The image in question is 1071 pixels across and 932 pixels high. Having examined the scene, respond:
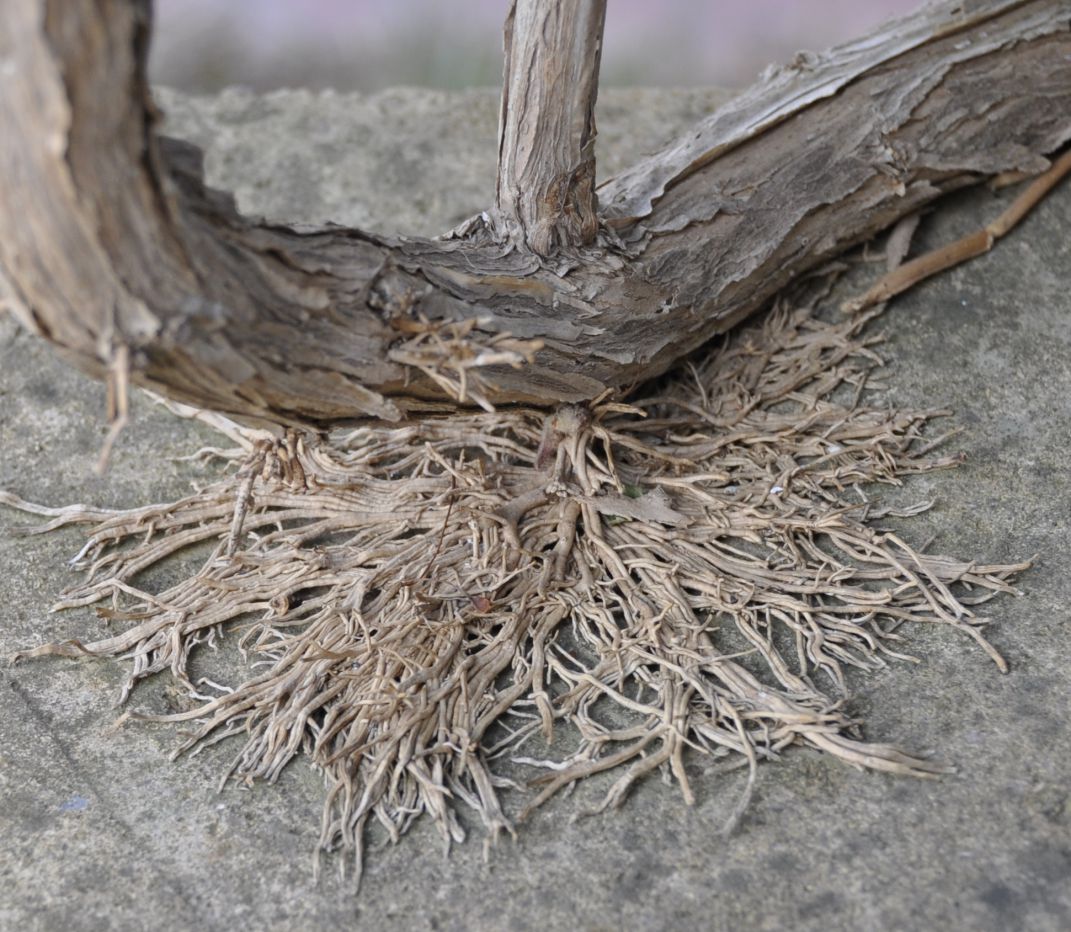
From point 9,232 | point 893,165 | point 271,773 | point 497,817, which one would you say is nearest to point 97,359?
point 9,232

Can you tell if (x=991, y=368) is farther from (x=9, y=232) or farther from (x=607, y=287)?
(x=9, y=232)

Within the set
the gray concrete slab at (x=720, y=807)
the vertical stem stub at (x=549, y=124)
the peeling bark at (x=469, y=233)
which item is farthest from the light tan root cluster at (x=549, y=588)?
Result: the vertical stem stub at (x=549, y=124)

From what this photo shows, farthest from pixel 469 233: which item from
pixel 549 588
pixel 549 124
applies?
pixel 549 588

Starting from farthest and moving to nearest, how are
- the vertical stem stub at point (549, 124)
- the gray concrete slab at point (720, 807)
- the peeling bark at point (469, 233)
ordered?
the vertical stem stub at point (549, 124) → the gray concrete slab at point (720, 807) → the peeling bark at point (469, 233)

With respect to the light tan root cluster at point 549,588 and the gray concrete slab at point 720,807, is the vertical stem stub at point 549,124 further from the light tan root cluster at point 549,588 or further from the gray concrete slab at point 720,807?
the gray concrete slab at point 720,807

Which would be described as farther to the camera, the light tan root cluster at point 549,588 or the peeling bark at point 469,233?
the light tan root cluster at point 549,588

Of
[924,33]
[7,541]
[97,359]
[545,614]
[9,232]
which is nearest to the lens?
[9,232]
